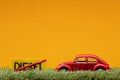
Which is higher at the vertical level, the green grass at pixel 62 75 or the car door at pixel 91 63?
the car door at pixel 91 63

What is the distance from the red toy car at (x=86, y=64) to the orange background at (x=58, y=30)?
20 centimetres

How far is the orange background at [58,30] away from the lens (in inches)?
101

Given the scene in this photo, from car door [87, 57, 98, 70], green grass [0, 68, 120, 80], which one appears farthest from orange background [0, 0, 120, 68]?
green grass [0, 68, 120, 80]

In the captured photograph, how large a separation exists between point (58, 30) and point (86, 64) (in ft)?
1.23

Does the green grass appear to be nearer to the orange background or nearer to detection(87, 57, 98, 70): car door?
detection(87, 57, 98, 70): car door

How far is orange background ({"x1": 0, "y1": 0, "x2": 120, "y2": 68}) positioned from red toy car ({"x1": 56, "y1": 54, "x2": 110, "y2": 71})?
0.20 meters

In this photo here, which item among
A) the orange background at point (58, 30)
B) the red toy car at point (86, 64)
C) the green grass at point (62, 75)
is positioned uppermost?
the orange background at point (58, 30)

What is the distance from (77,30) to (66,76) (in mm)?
445

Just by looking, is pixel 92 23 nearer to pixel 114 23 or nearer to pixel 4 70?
pixel 114 23

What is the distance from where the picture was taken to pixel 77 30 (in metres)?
2.58

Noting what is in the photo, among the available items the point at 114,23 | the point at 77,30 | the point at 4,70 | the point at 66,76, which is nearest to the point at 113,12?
the point at 114,23

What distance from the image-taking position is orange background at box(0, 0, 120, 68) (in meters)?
2.56

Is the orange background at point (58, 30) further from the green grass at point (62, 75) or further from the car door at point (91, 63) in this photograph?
the green grass at point (62, 75)

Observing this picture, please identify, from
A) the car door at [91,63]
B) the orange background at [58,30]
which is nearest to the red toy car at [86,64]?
the car door at [91,63]
